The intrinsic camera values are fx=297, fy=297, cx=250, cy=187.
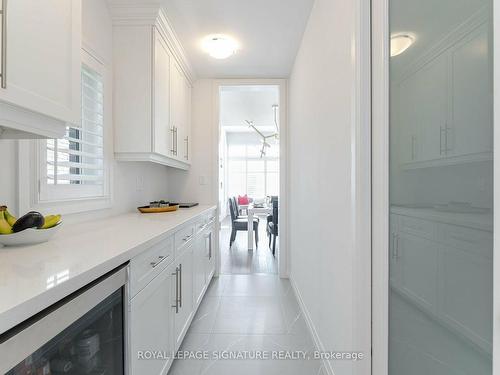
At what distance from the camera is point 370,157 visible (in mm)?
1297

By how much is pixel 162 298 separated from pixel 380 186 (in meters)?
1.20

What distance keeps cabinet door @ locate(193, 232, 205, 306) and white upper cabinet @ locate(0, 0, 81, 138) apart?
1.51 meters

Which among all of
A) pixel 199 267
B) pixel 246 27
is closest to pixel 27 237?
pixel 199 267

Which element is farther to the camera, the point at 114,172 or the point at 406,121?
the point at 114,172

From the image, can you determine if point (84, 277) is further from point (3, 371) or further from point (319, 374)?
point (319, 374)

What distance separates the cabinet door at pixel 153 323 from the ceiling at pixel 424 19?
1.35 meters

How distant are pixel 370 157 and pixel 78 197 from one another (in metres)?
1.68

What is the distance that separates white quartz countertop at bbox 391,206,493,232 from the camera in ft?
2.11

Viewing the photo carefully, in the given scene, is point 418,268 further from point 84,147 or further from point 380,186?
point 84,147

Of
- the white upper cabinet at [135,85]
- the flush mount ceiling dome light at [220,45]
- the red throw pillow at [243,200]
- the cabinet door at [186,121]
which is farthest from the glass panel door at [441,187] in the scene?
the red throw pillow at [243,200]

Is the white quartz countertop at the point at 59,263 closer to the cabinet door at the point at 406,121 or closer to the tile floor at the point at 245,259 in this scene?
the cabinet door at the point at 406,121

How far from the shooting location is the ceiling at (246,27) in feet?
7.33

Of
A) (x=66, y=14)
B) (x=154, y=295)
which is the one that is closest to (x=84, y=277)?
(x=154, y=295)

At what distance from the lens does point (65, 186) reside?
171cm
